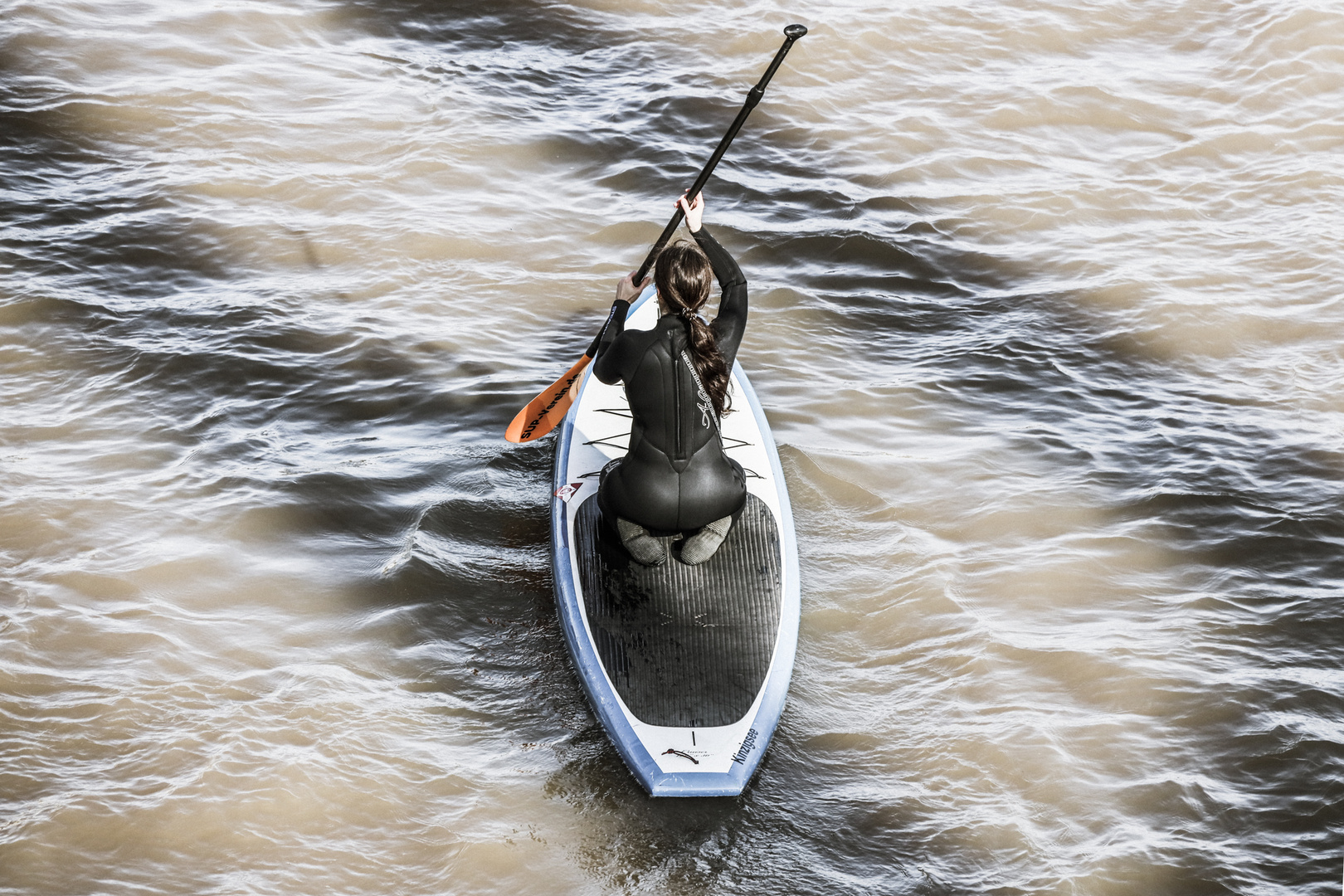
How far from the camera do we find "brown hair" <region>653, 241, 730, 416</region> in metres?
4.03

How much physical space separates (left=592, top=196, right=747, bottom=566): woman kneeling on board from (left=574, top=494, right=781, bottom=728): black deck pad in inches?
4.5

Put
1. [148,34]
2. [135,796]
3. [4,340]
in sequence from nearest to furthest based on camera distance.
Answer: [135,796], [4,340], [148,34]

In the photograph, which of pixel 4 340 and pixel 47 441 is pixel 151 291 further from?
pixel 47 441

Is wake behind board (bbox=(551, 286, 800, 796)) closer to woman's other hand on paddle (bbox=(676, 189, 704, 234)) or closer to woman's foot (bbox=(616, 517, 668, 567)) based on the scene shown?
woman's foot (bbox=(616, 517, 668, 567))

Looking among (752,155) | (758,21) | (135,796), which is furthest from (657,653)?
(758,21)

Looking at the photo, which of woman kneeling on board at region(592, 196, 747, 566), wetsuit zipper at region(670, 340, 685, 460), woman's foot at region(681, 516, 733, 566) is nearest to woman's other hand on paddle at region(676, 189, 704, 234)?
woman kneeling on board at region(592, 196, 747, 566)

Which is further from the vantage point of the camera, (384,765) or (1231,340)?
(1231,340)

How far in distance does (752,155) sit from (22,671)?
20.1ft

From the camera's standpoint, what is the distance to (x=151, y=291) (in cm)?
693

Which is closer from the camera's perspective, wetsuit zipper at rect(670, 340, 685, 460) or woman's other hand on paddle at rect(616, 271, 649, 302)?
wetsuit zipper at rect(670, 340, 685, 460)

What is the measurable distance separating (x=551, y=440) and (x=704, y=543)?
162 centimetres

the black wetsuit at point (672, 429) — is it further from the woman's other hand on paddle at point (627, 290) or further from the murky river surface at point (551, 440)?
the murky river surface at point (551, 440)

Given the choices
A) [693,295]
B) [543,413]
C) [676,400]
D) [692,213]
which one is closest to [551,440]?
[543,413]

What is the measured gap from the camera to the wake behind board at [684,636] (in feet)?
13.5
